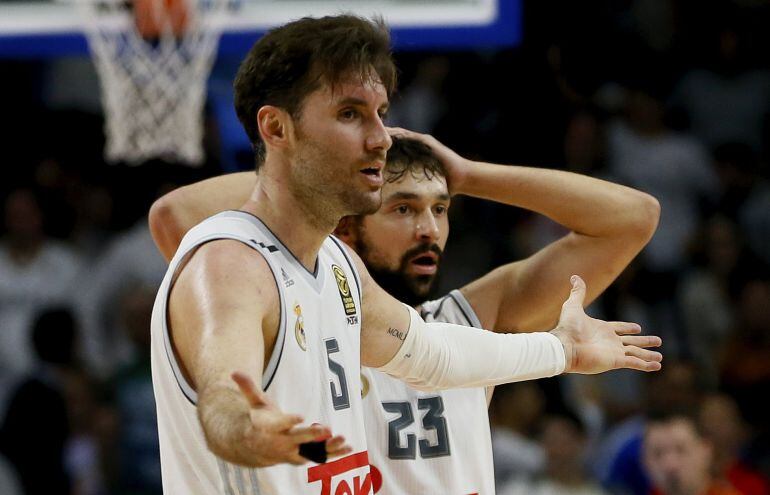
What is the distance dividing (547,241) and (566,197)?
4.32 meters

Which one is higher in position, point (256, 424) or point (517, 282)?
point (517, 282)

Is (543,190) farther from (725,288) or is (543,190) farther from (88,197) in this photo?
(88,197)

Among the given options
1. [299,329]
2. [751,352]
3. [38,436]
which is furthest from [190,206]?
[751,352]

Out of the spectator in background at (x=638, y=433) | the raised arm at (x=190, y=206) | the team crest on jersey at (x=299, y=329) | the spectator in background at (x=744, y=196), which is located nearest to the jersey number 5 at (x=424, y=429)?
the raised arm at (x=190, y=206)

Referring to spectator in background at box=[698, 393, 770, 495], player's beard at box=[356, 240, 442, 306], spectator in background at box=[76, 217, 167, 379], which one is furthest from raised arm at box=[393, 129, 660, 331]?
spectator in background at box=[76, 217, 167, 379]

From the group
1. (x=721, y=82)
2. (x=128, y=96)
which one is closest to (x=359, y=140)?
(x=128, y=96)

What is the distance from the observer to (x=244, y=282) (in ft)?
9.77

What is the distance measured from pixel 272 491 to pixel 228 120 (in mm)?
5998

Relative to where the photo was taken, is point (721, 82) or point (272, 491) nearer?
point (272, 491)

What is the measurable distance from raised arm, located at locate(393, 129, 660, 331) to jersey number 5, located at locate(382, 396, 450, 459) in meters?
0.47

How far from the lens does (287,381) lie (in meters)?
3.11

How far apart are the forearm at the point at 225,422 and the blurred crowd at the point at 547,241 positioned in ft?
16.4

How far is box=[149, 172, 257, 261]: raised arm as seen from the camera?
14.1 ft

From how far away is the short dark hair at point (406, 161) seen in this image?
4.42m
